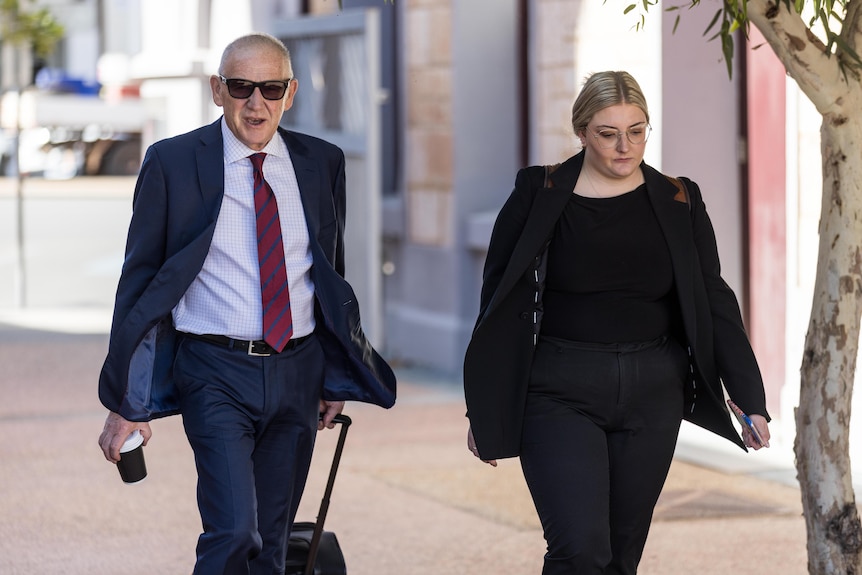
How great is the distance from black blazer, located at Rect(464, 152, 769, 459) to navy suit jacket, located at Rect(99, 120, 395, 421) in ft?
1.37

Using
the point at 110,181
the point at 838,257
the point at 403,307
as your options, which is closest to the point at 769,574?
the point at 838,257

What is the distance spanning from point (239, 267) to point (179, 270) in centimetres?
18

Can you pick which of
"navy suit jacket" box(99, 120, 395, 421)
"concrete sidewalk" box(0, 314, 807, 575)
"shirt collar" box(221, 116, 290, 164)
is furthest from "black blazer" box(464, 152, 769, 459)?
"concrete sidewalk" box(0, 314, 807, 575)

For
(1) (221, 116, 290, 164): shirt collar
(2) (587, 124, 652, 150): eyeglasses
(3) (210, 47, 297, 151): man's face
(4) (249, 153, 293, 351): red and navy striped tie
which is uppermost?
(3) (210, 47, 297, 151): man's face

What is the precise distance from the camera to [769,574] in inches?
241

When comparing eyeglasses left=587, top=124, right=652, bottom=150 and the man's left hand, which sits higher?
eyeglasses left=587, top=124, right=652, bottom=150

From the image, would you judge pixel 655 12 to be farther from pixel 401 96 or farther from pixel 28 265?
pixel 28 265

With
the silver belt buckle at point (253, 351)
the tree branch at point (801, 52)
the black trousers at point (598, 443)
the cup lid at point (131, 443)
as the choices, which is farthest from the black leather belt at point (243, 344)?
the tree branch at point (801, 52)

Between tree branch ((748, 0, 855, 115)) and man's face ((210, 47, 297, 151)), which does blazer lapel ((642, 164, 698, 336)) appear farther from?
man's face ((210, 47, 297, 151))

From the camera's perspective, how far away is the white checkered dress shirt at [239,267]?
438cm

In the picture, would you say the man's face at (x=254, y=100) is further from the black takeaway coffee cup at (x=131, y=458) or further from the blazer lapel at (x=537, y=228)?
the black takeaway coffee cup at (x=131, y=458)

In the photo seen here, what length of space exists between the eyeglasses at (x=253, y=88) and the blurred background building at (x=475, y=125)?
2477 mm

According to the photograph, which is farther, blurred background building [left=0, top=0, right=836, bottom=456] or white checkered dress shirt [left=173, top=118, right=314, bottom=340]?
blurred background building [left=0, top=0, right=836, bottom=456]

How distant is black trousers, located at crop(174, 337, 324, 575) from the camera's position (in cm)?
429
